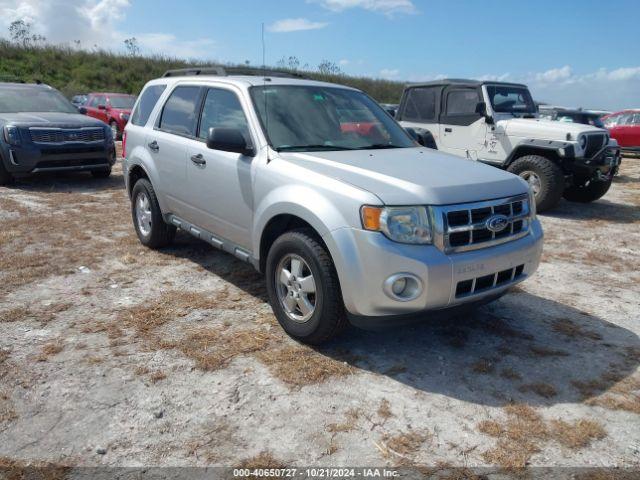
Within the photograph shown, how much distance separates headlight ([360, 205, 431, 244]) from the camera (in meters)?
3.14

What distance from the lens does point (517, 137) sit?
8797mm

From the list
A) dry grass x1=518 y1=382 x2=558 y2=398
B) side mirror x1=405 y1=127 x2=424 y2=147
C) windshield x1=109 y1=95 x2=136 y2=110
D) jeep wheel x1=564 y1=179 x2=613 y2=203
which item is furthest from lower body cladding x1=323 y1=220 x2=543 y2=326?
windshield x1=109 y1=95 x2=136 y2=110

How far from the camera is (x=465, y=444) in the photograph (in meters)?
2.75

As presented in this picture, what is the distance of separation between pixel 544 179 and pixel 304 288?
6.21 meters

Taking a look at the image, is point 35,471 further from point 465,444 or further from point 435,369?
point 435,369

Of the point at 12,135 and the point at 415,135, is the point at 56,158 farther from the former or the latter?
the point at 415,135

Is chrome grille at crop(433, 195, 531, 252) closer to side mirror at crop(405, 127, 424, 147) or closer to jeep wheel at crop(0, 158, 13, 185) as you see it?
side mirror at crop(405, 127, 424, 147)

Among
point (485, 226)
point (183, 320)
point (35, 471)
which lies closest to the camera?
point (35, 471)

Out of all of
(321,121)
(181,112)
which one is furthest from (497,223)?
(181,112)

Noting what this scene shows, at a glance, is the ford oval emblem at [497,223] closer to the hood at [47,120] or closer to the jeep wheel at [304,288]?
the jeep wheel at [304,288]

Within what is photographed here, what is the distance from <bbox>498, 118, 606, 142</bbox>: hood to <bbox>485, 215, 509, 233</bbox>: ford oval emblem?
5799mm

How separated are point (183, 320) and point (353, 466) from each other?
6.78 feet

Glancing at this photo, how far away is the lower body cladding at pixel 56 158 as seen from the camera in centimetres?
900

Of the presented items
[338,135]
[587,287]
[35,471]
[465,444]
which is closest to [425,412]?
[465,444]
